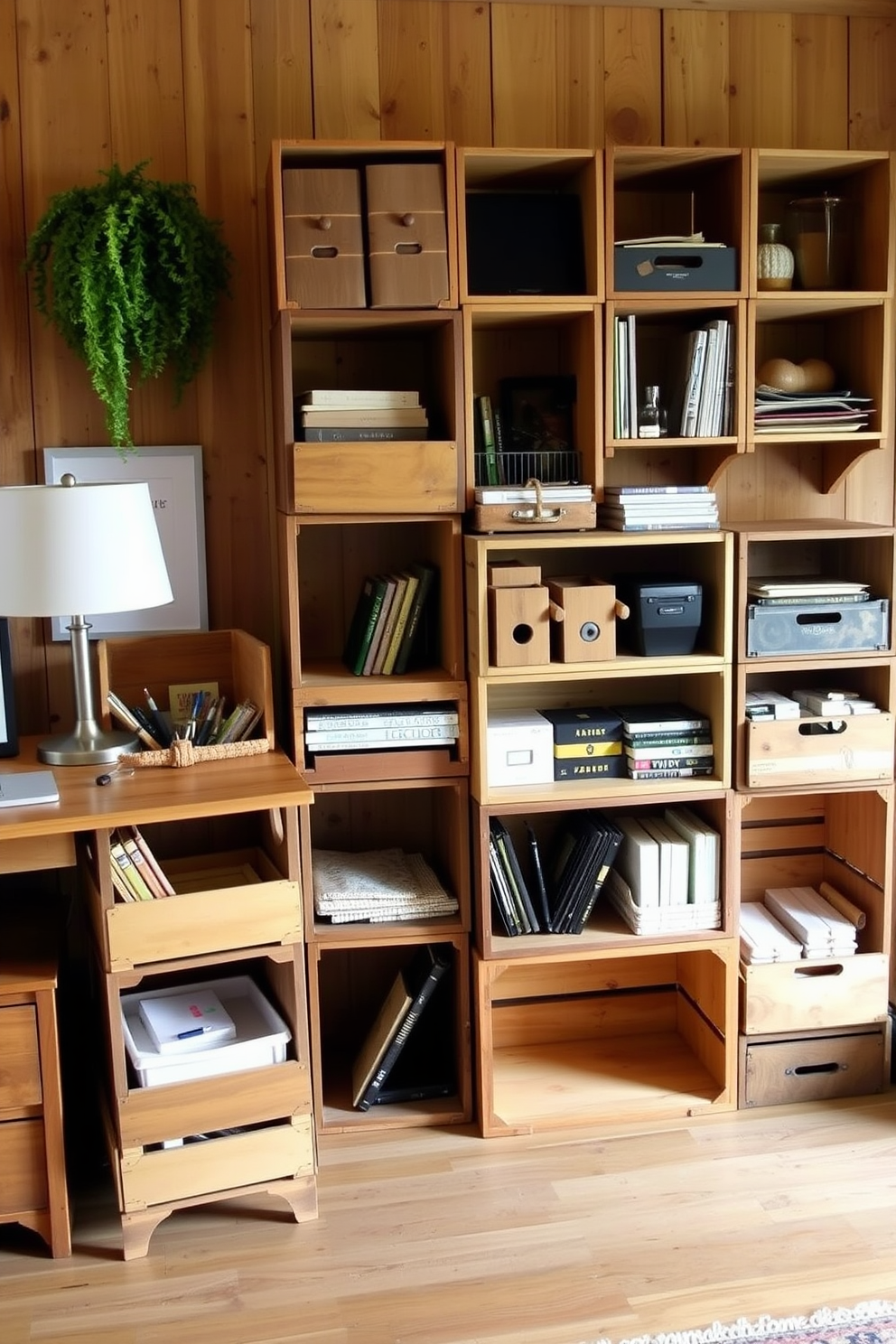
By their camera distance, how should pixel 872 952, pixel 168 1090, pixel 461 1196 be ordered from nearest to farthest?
pixel 168 1090 < pixel 461 1196 < pixel 872 952

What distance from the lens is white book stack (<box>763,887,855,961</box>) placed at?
9.48 feet

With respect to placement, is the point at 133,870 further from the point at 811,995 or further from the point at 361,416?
the point at 811,995

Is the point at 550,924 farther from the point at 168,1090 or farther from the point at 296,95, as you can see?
the point at 296,95

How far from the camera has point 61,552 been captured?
2420mm

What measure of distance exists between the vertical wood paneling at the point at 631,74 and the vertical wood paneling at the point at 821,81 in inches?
12.8

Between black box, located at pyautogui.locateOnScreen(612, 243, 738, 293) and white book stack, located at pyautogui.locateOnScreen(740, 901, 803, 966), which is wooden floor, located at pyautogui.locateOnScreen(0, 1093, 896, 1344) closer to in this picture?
white book stack, located at pyautogui.locateOnScreen(740, 901, 803, 966)

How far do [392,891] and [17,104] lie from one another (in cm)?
178

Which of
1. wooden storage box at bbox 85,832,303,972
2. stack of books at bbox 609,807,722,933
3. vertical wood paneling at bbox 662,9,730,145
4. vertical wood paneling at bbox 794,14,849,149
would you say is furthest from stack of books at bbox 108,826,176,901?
vertical wood paneling at bbox 794,14,849,149

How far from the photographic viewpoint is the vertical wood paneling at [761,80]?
2943 millimetres

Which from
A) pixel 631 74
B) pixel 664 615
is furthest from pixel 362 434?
pixel 631 74

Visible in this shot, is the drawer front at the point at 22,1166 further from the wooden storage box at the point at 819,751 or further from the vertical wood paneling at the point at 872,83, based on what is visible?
the vertical wood paneling at the point at 872,83

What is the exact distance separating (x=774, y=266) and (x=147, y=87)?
1.35 metres

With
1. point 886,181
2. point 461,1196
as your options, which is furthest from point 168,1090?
point 886,181

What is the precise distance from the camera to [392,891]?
280 cm
